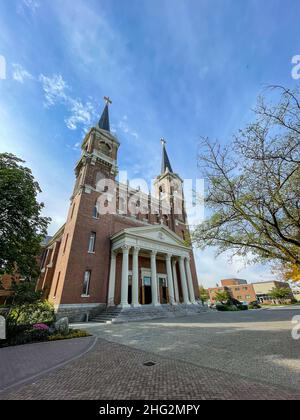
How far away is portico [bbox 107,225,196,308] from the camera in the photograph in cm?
2086

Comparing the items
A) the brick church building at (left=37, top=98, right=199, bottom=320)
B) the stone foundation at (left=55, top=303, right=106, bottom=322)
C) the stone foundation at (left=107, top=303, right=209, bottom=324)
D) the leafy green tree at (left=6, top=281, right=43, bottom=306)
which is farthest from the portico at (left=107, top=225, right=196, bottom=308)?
the leafy green tree at (left=6, top=281, right=43, bottom=306)

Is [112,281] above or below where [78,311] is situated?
above

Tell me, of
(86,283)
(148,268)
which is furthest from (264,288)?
(86,283)

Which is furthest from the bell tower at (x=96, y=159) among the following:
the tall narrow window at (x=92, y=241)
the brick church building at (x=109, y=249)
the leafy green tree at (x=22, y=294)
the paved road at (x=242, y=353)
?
the paved road at (x=242, y=353)

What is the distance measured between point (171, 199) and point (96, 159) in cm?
1542

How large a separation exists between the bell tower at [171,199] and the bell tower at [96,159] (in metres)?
11.1

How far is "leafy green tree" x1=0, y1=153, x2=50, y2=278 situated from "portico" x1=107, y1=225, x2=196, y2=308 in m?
9.15

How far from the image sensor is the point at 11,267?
41.5ft

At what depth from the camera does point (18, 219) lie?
45.0 ft

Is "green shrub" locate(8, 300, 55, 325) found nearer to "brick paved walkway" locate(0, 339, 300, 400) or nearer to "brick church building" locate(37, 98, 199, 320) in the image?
"brick church building" locate(37, 98, 199, 320)

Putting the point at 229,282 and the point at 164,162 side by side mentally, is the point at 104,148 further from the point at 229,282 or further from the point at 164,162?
the point at 229,282

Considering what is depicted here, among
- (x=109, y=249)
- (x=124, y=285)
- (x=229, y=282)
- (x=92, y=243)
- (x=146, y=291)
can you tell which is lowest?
(x=146, y=291)

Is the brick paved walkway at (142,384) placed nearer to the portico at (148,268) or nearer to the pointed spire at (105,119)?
the portico at (148,268)
